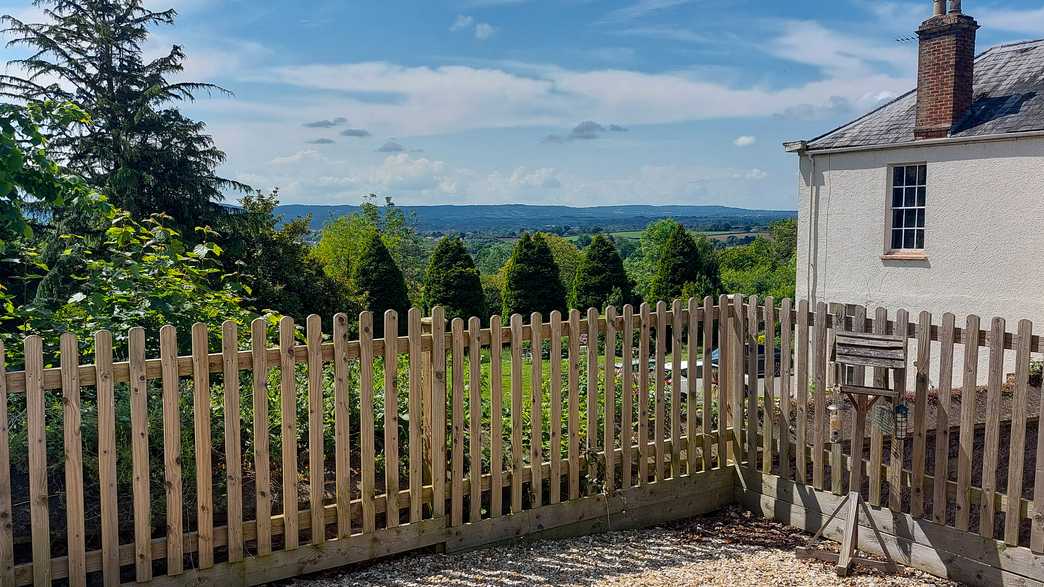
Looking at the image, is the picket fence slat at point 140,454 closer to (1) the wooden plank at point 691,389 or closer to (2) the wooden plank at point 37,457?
(2) the wooden plank at point 37,457

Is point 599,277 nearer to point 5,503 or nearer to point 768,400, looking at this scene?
point 768,400

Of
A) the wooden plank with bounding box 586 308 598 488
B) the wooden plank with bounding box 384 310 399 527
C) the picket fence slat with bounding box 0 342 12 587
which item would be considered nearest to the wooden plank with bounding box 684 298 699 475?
the wooden plank with bounding box 586 308 598 488

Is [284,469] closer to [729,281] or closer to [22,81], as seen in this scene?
[22,81]

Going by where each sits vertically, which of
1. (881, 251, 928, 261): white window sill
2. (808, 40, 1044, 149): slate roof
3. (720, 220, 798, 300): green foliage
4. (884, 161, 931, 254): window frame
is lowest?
(720, 220, 798, 300): green foliage

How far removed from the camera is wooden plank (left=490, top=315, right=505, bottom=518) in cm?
549

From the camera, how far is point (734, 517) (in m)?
6.67

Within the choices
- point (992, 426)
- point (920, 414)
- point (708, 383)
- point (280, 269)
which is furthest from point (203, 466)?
point (280, 269)

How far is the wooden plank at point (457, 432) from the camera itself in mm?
5402

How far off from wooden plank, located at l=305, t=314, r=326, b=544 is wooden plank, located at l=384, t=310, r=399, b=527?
41 cm

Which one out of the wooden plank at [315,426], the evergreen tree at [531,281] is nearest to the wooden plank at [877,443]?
the wooden plank at [315,426]

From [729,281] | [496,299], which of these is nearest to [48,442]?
[496,299]

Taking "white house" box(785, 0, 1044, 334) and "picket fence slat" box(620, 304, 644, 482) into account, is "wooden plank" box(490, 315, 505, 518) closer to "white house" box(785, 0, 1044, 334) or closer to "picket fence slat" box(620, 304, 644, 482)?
"picket fence slat" box(620, 304, 644, 482)

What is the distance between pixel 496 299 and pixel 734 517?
152 feet

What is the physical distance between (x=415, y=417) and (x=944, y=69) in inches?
544
